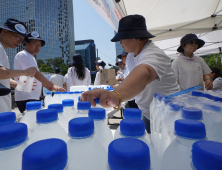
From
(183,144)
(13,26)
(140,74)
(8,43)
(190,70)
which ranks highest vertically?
(13,26)

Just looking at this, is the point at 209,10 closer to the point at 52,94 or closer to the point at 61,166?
the point at 52,94

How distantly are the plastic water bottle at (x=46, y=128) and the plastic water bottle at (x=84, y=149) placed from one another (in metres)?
0.14

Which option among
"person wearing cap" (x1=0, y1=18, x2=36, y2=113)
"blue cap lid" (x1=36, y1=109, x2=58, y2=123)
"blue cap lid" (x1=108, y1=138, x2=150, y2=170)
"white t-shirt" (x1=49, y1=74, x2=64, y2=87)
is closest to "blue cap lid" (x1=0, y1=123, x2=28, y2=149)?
"blue cap lid" (x1=36, y1=109, x2=58, y2=123)

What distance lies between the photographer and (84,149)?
1.15 feet

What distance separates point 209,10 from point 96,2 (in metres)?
3.25

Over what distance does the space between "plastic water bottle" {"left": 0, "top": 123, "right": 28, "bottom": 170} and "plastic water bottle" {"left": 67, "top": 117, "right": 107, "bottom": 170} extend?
0.40ft

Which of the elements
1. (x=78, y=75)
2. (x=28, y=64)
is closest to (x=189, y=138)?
(x=28, y=64)

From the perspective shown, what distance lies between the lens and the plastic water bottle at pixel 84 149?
1.04ft

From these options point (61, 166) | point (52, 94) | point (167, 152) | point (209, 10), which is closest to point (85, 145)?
point (61, 166)

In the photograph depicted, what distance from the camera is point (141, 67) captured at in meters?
0.85

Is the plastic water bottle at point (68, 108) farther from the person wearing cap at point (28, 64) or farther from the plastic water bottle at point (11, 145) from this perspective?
the person wearing cap at point (28, 64)

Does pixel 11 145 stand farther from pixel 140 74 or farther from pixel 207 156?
pixel 140 74

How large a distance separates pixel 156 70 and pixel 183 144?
0.58 m

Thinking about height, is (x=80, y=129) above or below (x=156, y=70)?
below
